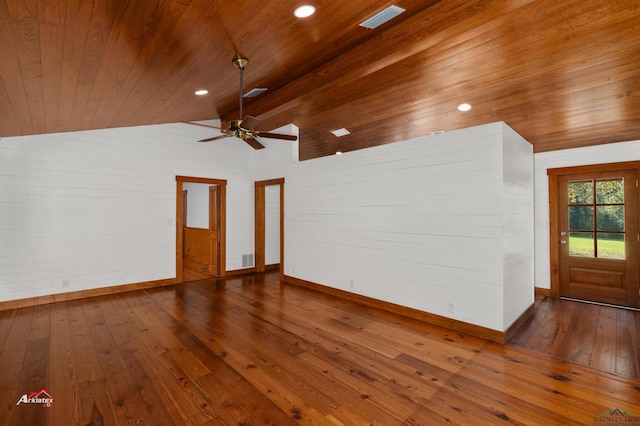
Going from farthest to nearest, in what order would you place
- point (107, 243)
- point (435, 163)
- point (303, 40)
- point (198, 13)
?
point (107, 243) < point (435, 163) < point (303, 40) < point (198, 13)

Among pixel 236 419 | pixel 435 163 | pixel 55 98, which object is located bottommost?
pixel 236 419

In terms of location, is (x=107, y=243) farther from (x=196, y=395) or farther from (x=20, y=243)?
(x=196, y=395)

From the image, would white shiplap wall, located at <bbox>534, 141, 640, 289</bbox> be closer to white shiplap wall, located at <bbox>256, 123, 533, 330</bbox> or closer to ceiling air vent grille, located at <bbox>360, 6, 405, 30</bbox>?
white shiplap wall, located at <bbox>256, 123, 533, 330</bbox>

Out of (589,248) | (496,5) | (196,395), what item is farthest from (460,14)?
(589,248)

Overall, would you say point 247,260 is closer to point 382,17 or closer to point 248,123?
point 248,123

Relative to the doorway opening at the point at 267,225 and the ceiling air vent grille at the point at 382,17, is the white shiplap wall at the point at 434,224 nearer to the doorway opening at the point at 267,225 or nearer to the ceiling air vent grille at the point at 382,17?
the ceiling air vent grille at the point at 382,17

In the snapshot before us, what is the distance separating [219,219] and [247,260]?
1.16 metres

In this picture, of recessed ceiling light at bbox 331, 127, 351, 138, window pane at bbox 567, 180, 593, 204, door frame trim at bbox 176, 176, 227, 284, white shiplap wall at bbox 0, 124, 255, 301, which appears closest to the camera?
white shiplap wall at bbox 0, 124, 255, 301

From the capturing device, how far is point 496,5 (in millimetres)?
2461

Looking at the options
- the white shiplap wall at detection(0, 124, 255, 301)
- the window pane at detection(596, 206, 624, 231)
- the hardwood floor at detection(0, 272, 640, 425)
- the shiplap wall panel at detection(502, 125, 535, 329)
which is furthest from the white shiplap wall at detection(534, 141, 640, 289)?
the white shiplap wall at detection(0, 124, 255, 301)

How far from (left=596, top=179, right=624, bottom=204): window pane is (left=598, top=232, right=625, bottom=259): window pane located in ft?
1.71

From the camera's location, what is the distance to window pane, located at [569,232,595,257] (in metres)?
4.89

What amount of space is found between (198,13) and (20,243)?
15.9 feet

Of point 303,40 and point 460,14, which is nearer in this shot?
point 460,14
